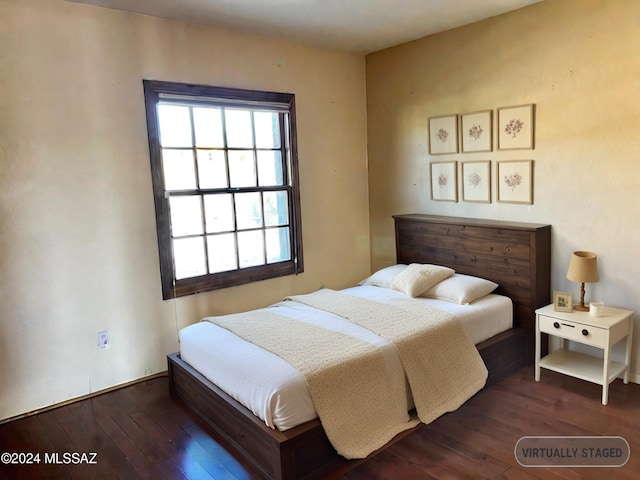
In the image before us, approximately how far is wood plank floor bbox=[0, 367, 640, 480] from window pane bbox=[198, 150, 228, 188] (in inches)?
59.4

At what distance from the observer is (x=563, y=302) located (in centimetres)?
295

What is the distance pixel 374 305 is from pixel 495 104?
5.72 feet

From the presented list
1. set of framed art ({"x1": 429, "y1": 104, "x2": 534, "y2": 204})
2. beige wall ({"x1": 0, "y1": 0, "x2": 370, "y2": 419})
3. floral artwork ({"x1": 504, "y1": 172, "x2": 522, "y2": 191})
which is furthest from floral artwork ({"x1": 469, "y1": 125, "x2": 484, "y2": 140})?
beige wall ({"x1": 0, "y1": 0, "x2": 370, "y2": 419})

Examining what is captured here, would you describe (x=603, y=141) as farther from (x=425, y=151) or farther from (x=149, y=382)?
(x=149, y=382)

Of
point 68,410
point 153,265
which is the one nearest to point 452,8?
point 153,265

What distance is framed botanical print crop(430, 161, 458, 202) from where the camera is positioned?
3766mm

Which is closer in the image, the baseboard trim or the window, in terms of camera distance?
the baseboard trim

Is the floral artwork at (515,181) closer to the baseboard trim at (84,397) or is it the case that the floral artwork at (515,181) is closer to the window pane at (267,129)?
the window pane at (267,129)

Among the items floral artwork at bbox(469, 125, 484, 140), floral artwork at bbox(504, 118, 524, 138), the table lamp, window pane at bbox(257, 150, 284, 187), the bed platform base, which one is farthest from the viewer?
window pane at bbox(257, 150, 284, 187)

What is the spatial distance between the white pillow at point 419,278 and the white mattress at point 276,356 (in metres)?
0.07

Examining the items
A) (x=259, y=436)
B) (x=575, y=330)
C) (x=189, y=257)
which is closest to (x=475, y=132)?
(x=575, y=330)

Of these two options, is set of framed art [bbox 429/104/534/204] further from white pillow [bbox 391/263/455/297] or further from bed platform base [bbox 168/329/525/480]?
bed platform base [bbox 168/329/525/480]

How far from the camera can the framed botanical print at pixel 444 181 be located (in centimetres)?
377

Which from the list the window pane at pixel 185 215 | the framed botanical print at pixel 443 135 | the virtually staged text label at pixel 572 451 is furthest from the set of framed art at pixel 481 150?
the window pane at pixel 185 215
